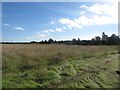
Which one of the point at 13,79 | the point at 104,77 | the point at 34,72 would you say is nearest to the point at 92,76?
the point at 104,77

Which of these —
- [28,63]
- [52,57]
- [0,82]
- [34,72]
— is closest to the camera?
[0,82]

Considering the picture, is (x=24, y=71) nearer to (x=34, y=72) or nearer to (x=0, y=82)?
(x=34, y=72)

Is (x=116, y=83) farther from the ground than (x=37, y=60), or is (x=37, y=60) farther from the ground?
(x=37, y=60)

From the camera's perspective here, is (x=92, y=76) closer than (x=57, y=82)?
No

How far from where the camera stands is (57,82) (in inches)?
519

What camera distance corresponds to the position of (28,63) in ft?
55.7

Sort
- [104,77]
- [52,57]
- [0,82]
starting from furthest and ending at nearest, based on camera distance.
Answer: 1. [52,57]
2. [104,77]
3. [0,82]

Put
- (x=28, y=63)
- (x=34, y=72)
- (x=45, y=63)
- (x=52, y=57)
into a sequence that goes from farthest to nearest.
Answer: (x=52, y=57) < (x=45, y=63) < (x=28, y=63) < (x=34, y=72)

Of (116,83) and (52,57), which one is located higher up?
(52,57)

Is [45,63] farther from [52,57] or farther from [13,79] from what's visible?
[13,79]

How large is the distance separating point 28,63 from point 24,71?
1876 millimetres

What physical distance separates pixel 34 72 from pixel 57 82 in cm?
192

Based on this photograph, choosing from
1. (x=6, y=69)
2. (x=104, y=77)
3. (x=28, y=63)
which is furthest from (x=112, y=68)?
(x=6, y=69)

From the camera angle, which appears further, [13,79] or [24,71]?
[24,71]
